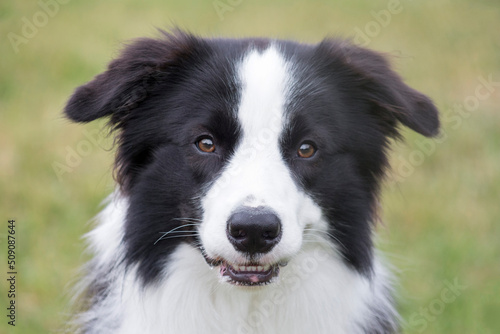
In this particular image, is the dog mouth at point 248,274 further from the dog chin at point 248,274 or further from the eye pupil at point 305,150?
the eye pupil at point 305,150

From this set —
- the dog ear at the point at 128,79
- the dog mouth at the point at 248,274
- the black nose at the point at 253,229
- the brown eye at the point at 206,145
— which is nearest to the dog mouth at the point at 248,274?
the dog mouth at the point at 248,274

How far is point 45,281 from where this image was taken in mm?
5453

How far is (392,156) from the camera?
23.0 feet

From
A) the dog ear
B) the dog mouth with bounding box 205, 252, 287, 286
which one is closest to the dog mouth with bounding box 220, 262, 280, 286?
the dog mouth with bounding box 205, 252, 287, 286

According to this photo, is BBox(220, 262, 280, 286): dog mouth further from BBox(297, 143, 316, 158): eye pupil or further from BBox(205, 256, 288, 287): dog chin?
BBox(297, 143, 316, 158): eye pupil

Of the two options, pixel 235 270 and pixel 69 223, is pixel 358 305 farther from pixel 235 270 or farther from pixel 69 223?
pixel 69 223

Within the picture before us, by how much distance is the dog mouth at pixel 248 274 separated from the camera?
10.5 feet

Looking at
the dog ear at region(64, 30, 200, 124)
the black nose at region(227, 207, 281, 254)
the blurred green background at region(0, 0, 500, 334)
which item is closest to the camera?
the black nose at region(227, 207, 281, 254)

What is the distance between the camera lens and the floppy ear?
3459 mm

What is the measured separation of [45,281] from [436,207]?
378 cm

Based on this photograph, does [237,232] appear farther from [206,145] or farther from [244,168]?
[206,145]

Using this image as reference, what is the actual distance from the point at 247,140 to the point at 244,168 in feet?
0.51

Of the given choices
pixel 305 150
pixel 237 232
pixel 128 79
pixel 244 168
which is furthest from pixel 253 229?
pixel 128 79

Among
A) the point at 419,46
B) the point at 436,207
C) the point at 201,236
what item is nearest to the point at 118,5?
the point at 419,46
